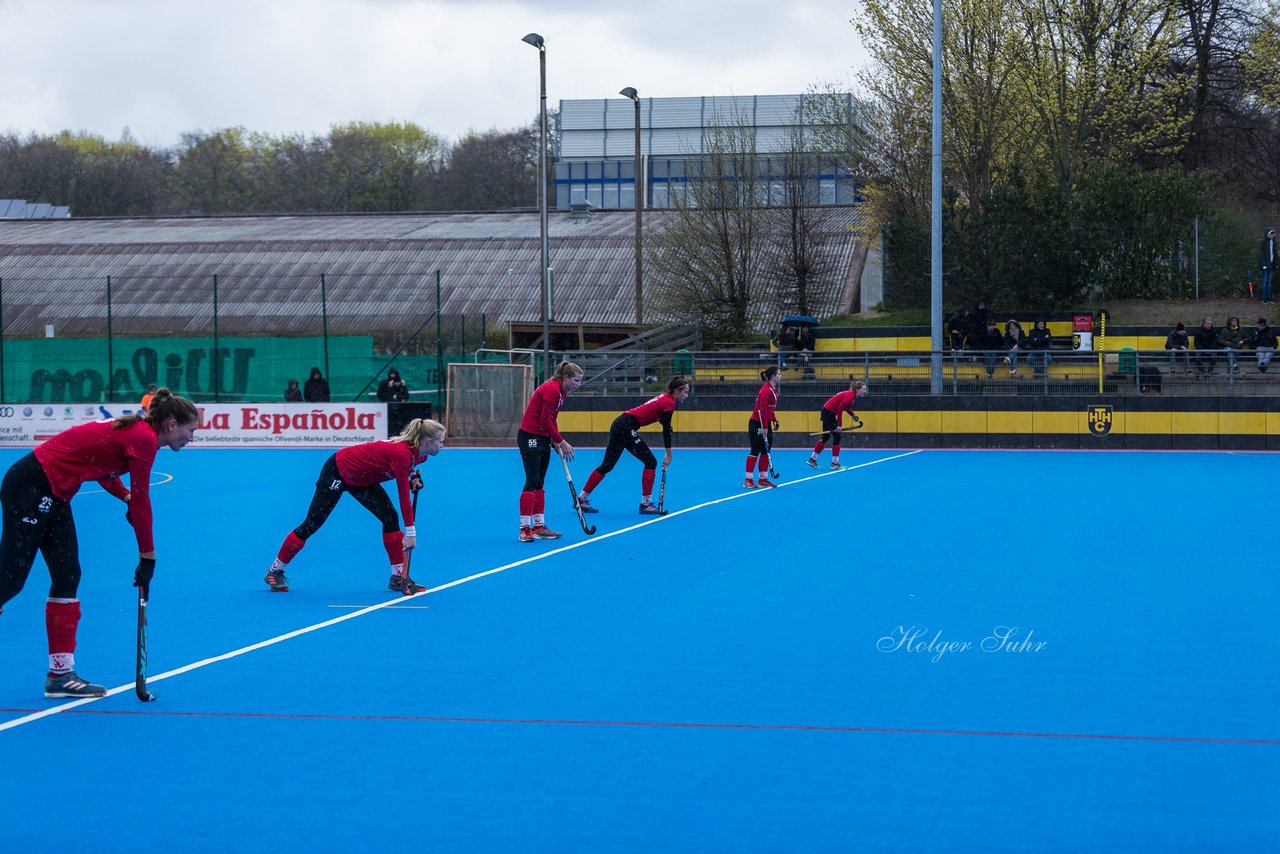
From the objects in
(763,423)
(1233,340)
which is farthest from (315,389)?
(1233,340)

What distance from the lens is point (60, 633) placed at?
7.89 metres

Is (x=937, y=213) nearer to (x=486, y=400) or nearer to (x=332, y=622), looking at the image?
(x=486, y=400)

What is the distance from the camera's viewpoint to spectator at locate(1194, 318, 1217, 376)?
3102 centimetres

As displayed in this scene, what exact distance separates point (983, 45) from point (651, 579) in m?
33.8

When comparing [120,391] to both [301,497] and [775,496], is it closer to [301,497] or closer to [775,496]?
[301,497]

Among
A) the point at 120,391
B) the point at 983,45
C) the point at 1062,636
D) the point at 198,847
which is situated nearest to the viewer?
the point at 198,847

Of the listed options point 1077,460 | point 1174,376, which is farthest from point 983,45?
point 1077,460

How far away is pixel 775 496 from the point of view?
66.3ft

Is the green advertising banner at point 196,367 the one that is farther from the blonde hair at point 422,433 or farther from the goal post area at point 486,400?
the blonde hair at point 422,433

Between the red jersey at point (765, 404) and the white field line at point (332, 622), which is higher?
the red jersey at point (765, 404)

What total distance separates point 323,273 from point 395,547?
39.7m

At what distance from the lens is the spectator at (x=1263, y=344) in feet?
101

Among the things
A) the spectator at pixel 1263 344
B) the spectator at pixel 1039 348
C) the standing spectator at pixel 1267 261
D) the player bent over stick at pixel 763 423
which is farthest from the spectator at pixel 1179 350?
the player bent over stick at pixel 763 423

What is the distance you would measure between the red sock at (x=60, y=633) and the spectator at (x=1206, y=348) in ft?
90.5
